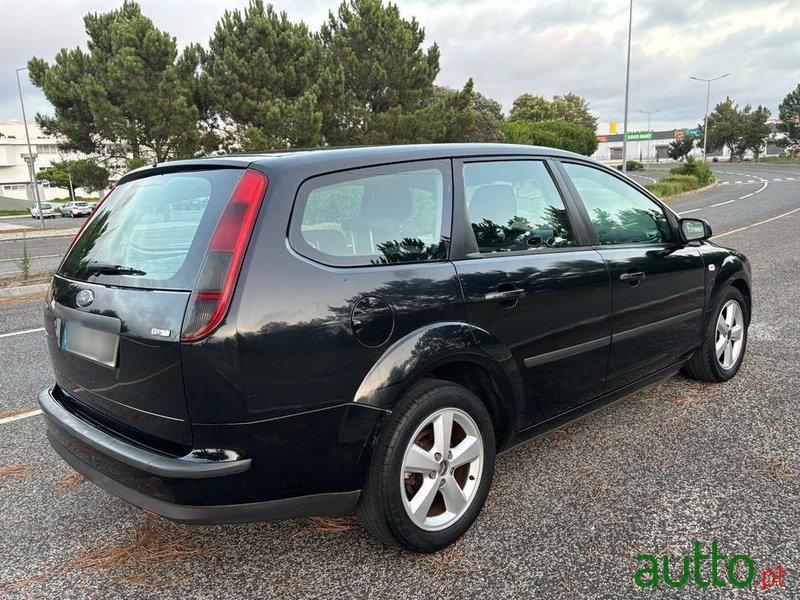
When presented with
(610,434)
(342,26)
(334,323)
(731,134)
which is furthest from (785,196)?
(731,134)

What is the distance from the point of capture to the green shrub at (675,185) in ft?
95.5

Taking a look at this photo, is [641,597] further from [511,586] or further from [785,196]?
[785,196]

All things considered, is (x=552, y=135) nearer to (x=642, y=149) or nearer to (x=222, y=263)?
(x=222, y=263)

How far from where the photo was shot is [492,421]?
271 cm

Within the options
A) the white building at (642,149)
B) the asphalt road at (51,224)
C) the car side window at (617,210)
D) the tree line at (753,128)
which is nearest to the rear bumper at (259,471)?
the car side window at (617,210)

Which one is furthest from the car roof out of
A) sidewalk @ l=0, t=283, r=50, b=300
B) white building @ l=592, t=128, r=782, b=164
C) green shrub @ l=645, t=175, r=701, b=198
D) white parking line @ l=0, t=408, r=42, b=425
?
white building @ l=592, t=128, r=782, b=164

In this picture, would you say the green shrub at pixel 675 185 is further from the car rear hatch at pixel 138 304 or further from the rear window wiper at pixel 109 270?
the rear window wiper at pixel 109 270

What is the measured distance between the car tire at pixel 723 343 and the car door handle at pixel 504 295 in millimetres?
1970

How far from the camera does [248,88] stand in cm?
2525

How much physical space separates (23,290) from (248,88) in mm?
18239

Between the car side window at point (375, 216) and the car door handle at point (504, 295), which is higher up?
the car side window at point (375, 216)

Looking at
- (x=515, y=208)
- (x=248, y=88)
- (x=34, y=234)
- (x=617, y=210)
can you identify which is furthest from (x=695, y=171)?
(x=515, y=208)

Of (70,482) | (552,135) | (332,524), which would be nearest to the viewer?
(332,524)

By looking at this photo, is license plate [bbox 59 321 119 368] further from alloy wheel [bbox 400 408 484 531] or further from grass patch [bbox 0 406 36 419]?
grass patch [bbox 0 406 36 419]
